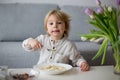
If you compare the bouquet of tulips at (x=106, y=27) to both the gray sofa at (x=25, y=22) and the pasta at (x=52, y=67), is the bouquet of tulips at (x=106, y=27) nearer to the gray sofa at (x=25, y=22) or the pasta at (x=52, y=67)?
the pasta at (x=52, y=67)

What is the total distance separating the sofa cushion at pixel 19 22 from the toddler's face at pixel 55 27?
101 cm

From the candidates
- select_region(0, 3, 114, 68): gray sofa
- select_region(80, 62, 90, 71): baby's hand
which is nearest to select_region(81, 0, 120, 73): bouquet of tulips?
select_region(80, 62, 90, 71): baby's hand

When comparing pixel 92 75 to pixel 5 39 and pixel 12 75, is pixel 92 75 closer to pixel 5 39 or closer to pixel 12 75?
pixel 12 75

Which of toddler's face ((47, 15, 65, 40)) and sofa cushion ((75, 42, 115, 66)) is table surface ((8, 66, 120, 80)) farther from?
sofa cushion ((75, 42, 115, 66))

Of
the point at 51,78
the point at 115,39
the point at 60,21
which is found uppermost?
the point at 60,21

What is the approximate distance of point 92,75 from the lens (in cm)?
145

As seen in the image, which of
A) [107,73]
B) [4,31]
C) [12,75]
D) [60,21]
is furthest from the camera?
[4,31]

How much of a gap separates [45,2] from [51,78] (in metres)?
1.75

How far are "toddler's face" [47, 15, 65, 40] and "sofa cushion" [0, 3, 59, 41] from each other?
1009 mm

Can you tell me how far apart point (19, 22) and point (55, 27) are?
3.60ft

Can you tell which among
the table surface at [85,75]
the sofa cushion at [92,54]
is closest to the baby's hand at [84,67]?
the table surface at [85,75]

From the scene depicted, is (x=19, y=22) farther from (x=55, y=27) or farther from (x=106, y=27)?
(x=106, y=27)

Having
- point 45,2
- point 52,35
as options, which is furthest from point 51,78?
point 45,2

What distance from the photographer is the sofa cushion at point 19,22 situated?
2752 millimetres
